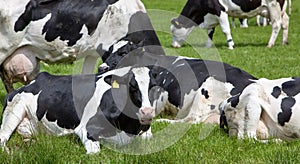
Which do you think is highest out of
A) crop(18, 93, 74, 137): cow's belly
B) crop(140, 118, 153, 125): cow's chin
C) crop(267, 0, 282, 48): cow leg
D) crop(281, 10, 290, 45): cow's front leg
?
crop(140, 118, 153, 125): cow's chin

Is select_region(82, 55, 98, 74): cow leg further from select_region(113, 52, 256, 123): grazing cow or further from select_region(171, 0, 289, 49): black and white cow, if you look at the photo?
select_region(171, 0, 289, 49): black and white cow

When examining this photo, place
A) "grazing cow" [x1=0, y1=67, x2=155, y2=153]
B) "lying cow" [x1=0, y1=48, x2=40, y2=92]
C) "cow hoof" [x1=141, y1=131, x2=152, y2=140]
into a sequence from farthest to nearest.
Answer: "lying cow" [x1=0, y1=48, x2=40, y2=92]
"cow hoof" [x1=141, y1=131, x2=152, y2=140]
"grazing cow" [x1=0, y1=67, x2=155, y2=153]

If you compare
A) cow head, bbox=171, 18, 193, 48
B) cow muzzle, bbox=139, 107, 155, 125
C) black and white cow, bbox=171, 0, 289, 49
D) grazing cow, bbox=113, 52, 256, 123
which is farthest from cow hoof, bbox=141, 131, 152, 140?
cow head, bbox=171, 18, 193, 48

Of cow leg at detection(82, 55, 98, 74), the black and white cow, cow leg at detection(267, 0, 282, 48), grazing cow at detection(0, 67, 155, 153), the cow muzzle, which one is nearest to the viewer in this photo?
the cow muzzle

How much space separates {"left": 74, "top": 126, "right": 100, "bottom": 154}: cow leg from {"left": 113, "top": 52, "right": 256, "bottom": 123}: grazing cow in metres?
1.79

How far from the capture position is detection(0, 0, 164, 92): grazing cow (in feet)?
26.5

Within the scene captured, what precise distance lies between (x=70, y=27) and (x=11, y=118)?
211 centimetres

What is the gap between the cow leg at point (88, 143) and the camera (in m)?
5.66

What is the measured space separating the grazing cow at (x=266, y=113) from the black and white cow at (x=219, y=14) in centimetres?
1046

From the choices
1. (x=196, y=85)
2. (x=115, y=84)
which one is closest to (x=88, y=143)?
(x=115, y=84)

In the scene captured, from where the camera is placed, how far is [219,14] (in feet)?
56.2

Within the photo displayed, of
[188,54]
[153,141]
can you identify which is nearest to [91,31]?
[153,141]

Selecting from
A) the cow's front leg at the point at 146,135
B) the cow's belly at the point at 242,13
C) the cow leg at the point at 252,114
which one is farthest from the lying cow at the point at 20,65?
the cow's belly at the point at 242,13

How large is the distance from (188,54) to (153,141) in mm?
9099
